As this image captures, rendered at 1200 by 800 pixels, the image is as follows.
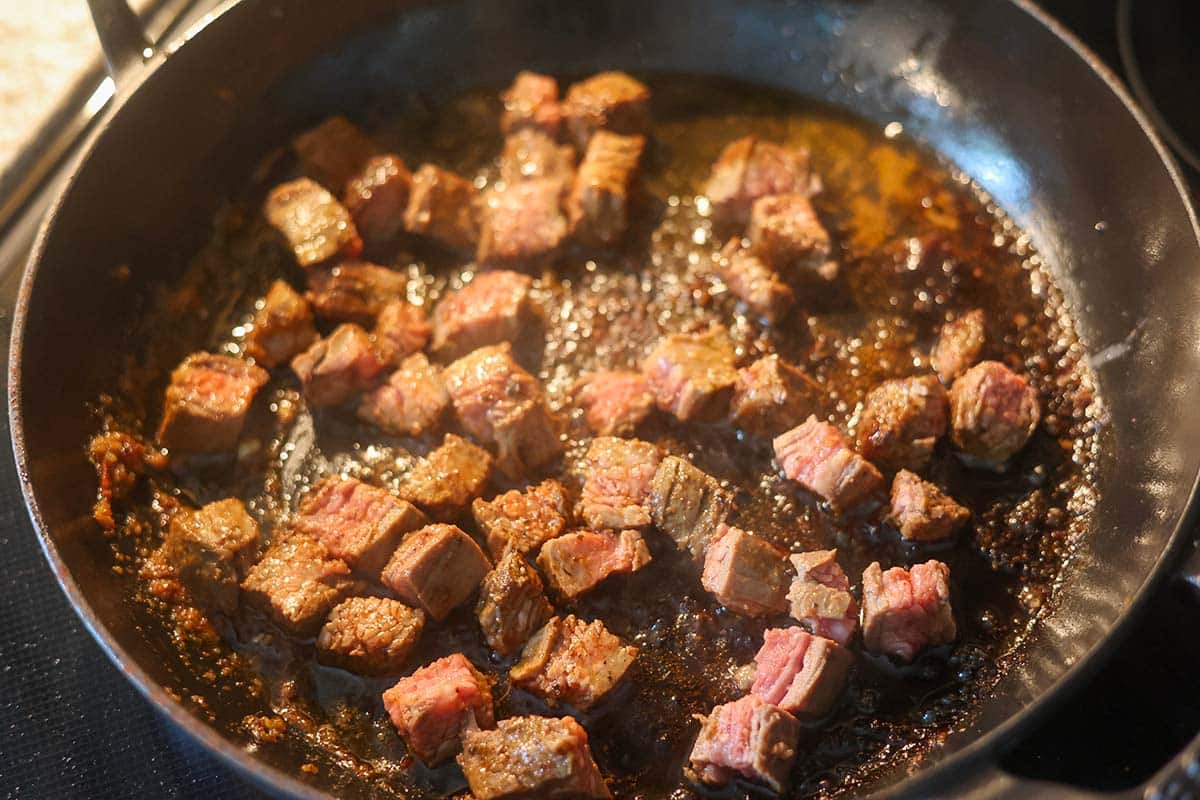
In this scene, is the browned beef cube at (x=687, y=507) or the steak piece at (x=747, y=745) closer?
the steak piece at (x=747, y=745)

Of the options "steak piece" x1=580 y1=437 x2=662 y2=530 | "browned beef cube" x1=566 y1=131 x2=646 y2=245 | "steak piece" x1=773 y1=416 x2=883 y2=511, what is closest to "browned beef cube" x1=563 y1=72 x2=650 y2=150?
"browned beef cube" x1=566 y1=131 x2=646 y2=245

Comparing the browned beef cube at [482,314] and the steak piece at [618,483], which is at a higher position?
the browned beef cube at [482,314]

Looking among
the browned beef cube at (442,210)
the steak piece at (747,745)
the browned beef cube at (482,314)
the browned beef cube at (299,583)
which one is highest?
the browned beef cube at (442,210)

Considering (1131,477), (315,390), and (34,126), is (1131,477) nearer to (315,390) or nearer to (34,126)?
(315,390)

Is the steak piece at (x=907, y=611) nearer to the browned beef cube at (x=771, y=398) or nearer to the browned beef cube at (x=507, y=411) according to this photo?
the browned beef cube at (x=771, y=398)

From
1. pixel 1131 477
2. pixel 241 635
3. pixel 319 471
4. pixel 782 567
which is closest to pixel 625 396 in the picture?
pixel 782 567

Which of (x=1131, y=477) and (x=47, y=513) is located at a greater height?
(x=47, y=513)

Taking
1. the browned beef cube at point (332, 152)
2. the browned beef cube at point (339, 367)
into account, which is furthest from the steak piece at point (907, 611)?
the browned beef cube at point (332, 152)
